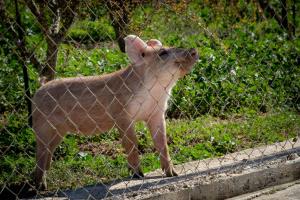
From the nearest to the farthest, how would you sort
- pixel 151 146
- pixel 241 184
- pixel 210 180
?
pixel 210 180 < pixel 241 184 < pixel 151 146

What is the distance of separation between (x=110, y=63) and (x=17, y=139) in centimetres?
216

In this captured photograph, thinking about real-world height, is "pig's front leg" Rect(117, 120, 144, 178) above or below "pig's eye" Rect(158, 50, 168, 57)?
below

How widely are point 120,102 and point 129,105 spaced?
0.08 m

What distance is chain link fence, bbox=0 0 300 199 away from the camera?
5.17m

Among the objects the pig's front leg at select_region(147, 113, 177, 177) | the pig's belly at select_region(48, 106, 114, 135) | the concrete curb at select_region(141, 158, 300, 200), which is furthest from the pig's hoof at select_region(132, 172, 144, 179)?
the concrete curb at select_region(141, 158, 300, 200)

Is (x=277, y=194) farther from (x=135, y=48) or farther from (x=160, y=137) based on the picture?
(x=135, y=48)

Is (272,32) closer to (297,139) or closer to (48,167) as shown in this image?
(297,139)

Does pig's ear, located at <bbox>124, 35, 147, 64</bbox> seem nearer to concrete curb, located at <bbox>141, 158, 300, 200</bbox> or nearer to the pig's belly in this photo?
the pig's belly

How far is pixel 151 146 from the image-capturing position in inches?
249

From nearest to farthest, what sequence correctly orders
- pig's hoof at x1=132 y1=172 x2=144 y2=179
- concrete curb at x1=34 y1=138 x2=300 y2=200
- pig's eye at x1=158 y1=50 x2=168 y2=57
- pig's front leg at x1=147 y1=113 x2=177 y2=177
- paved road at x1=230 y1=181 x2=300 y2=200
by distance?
concrete curb at x1=34 y1=138 x2=300 y2=200
paved road at x1=230 y1=181 x2=300 y2=200
pig's hoof at x1=132 y1=172 x2=144 y2=179
pig's front leg at x1=147 y1=113 x2=177 y2=177
pig's eye at x1=158 y1=50 x2=168 y2=57

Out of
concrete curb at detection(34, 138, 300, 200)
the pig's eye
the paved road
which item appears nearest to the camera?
concrete curb at detection(34, 138, 300, 200)

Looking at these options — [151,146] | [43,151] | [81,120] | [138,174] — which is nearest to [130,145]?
[138,174]

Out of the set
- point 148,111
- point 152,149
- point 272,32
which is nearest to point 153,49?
point 148,111

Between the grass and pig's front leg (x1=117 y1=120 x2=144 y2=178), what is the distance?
0.21 m
